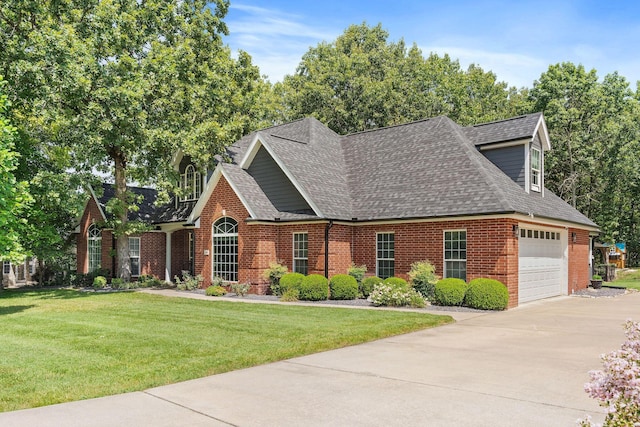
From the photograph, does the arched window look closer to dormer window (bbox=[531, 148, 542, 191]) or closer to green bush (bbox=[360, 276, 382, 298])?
green bush (bbox=[360, 276, 382, 298])

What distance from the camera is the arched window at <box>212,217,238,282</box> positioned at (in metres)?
22.7

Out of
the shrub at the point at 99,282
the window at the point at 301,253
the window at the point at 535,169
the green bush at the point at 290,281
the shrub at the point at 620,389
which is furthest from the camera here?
the shrub at the point at 99,282

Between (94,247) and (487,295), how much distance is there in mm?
24486

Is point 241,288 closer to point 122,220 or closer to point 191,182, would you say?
point 122,220

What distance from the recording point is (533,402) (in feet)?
21.2

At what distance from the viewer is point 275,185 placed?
23078mm

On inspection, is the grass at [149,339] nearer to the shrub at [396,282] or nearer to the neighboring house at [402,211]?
the shrub at [396,282]

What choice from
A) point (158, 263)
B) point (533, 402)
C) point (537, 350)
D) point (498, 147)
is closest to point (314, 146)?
point (498, 147)

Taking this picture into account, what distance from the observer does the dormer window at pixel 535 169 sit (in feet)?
73.1

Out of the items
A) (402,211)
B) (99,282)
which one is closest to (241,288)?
(402,211)

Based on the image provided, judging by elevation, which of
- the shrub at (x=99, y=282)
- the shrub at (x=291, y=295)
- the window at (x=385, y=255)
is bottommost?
the shrub at (x=99, y=282)

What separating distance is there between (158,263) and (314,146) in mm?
11418

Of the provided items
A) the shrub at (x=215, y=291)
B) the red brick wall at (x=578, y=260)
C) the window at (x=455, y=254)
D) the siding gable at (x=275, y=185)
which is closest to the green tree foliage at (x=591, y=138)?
the red brick wall at (x=578, y=260)

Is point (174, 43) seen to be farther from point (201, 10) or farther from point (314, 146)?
point (314, 146)
